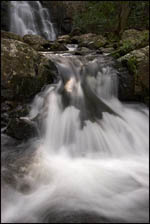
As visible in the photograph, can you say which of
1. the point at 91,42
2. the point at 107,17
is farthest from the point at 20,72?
the point at 107,17

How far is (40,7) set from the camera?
18391mm

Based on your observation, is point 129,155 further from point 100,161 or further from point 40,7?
point 40,7

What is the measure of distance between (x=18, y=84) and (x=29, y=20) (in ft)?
46.2

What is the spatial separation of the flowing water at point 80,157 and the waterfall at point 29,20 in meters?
11.6

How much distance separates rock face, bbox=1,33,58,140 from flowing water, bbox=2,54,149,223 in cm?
20

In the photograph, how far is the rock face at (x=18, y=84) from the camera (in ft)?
12.7

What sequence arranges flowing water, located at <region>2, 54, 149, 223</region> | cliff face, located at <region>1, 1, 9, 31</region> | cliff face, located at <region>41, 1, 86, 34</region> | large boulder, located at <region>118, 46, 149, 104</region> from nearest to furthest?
flowing water, located at <region>2, 54, 149, 223</region> < large boulder, located at <region>118, 46, 149, 104</region> < cliff face, located at <region>1, 1, 9, 31</region> < cliff face, located at <region>41, 1, 86, 34</region>

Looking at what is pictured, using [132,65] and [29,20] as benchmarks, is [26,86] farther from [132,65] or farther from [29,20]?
[29,20]

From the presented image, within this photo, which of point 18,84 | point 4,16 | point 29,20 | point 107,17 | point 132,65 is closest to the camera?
point 18,84

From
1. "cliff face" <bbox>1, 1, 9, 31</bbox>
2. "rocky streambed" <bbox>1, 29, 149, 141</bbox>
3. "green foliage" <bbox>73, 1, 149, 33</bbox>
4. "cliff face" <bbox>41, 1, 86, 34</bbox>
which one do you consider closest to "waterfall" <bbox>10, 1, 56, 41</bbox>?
"cliff face" <bbox>1, 1, 9, 31</bbox>

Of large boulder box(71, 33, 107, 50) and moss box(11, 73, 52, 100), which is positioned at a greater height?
large boulder box(71, 33, 107, 50)

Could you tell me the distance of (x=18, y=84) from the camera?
4.06m

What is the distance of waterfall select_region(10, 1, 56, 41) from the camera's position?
1552 centimetres

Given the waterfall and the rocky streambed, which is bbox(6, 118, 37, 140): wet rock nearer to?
the rocky streambed
